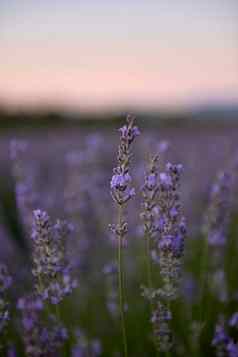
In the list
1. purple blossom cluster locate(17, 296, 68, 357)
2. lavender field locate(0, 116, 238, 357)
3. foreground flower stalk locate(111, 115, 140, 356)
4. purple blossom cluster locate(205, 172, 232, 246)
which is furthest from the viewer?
purple blossom cluster locate(205, 172, 232, 246)

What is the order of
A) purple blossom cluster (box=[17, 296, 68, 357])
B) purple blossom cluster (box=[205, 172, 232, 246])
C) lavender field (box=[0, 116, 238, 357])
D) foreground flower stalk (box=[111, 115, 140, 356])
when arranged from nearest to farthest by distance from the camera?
foreground flower stalk (box=[111, 115, 140, 356]) → lavender field (box=[0, 116, 238, 357]) → purple blossom cluster (box=[17, 296, 68, 357]) → purple blossom cluster (box=[205, 172, 232, 246])

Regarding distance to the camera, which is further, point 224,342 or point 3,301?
point 224,342

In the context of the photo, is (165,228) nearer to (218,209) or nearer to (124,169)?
(124,169)

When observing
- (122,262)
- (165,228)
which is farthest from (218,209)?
(122,262)

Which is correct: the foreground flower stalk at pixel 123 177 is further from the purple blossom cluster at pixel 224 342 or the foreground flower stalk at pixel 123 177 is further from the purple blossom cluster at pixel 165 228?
the purple blossom cluster at pixel 224 342

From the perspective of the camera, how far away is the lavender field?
5.31 feet

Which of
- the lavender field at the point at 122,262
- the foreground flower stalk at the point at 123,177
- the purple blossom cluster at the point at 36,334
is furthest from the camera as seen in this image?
the purple blossom cluster at the point at 36,334

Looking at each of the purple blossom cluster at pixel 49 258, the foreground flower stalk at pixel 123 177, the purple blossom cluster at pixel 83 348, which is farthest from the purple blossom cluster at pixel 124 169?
the purple blossom cluster at pixel 83 348

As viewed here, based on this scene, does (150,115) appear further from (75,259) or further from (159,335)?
(159,335)

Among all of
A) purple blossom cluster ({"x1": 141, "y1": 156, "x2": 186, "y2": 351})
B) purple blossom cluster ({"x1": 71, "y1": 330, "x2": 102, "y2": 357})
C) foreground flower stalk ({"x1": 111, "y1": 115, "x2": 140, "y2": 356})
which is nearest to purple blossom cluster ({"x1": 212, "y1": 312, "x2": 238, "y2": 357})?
purple blossom cluster ({"x1": 141, "y1": 156, "x2": 186, "y2": 351})

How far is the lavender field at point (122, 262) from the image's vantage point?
5.31 feet

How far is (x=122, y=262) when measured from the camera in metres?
3.51

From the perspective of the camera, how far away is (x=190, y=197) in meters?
4.44

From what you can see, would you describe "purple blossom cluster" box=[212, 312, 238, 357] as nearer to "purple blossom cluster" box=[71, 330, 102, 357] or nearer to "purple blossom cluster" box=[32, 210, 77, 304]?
"purple blossom cluster" box=[32, 210, 77, 304]
